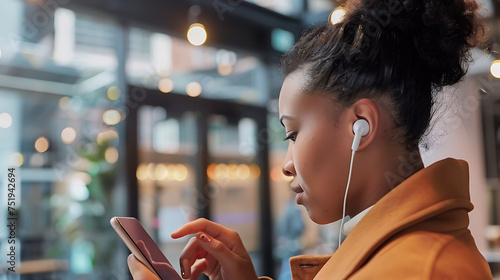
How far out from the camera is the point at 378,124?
80 centimetres

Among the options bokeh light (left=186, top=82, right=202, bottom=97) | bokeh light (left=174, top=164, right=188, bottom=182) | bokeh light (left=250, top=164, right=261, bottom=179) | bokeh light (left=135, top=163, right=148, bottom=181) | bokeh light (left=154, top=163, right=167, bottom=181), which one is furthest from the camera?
bokeh light (left=250, top=164, right=261, bottom=179)

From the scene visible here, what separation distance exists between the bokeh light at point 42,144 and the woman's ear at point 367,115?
266cm

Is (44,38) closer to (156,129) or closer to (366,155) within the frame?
(156,129)

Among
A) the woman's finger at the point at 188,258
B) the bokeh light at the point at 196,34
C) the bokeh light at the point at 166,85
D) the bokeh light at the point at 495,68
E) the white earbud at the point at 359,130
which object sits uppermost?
the bokeh light at the point at 196,34

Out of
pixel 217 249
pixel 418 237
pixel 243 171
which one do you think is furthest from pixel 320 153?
pixel 243 171

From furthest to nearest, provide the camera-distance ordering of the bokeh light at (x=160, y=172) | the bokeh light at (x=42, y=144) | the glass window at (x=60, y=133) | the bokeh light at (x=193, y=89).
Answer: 1. the bokeh light at (x=193, y=89)
2. the bokeh light at (x=160, y=172)
3. the bokeh light at (x=42, y=144)
4. the glass window at (x=60, y=133)

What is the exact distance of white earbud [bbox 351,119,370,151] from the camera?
0.78m

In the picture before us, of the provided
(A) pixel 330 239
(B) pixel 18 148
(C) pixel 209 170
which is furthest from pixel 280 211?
(B) pixel 18 148

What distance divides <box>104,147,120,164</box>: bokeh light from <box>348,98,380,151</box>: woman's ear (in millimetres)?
2934

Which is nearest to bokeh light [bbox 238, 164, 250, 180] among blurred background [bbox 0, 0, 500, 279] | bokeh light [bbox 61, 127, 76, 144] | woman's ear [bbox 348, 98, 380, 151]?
blurred background [bbox 0, 0, 500, 279]

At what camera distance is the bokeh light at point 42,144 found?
119 inches

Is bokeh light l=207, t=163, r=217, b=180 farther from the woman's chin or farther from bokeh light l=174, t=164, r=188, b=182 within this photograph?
the woman's chin

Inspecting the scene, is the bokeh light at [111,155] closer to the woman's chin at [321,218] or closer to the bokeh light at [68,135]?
the bokeh light at [68,135]

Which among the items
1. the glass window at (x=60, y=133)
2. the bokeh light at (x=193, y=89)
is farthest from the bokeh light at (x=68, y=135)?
the bokeh light at (x=193, y=89)
